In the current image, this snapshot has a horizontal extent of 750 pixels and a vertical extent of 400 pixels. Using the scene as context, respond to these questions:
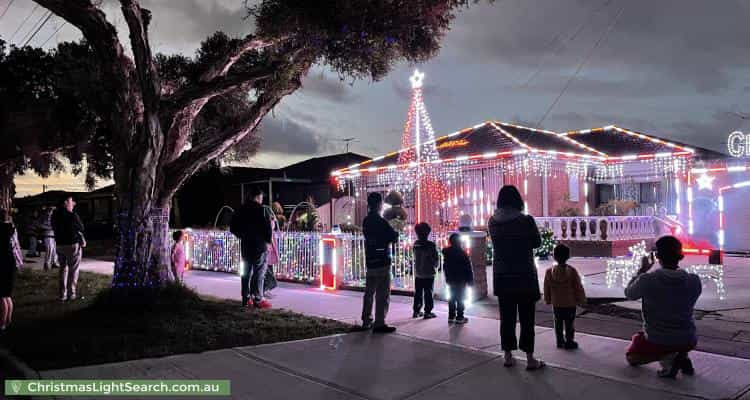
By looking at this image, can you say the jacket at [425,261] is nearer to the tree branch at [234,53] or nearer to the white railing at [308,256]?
the white railing at [308,256]

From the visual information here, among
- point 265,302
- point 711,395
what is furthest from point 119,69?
point 711,395

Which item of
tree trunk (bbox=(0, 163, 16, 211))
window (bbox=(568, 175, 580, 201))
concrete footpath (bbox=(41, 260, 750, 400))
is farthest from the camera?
window (bbox=(568, 175, 580, 201))

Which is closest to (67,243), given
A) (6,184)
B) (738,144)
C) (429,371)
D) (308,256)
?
(308,256)

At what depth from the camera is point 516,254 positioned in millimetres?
4852

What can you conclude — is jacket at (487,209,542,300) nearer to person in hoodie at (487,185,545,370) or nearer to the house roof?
person in hoodie at (487,185,545,370)

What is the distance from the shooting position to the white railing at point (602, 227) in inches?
586

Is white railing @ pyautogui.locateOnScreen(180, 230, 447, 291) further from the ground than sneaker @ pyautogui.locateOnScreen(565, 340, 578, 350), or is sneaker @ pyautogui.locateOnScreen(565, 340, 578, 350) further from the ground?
white railing @ pyautogui.locateOnScreen(180, 230, 447, 291)

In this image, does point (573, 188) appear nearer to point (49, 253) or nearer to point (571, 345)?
point (571, 345)

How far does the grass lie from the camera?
222 inches

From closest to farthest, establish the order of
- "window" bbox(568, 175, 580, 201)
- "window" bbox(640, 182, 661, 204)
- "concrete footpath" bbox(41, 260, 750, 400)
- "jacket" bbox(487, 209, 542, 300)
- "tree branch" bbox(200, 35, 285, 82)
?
"concrete footpath" bbox(41, 260, 750, 400) → "jacket" bbox(487, 209, 542, 300) → "tree branch" bbox(200, 35, 285, 82) → "window" bbox(640, 182, 661, 204) → "window" bbox(568, 175, 580, 201)

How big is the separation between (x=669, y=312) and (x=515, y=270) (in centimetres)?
124

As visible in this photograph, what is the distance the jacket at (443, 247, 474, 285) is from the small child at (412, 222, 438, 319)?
0.18m

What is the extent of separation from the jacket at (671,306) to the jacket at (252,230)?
5208mm

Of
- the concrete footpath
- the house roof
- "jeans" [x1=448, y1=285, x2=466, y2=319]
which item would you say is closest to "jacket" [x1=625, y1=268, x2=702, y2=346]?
the concrete footpath
